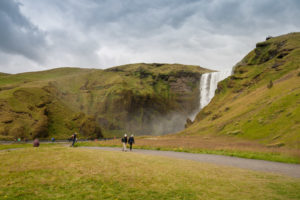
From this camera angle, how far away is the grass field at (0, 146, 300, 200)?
30.2ft

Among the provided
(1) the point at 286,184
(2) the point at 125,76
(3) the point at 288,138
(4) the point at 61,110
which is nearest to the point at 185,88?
(2) the point at 125,76

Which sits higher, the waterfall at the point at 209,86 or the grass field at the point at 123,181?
the waterfall at the point at 209,86

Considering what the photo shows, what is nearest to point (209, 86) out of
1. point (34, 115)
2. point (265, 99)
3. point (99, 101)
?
point (99, 101)

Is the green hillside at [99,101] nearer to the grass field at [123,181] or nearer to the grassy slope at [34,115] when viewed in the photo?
the grassy slope at [34,115]

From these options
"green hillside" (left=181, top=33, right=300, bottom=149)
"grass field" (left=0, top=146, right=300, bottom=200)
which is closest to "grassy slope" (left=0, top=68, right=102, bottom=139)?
"green hillside" (left=181, top=33, right=300, bottom=149)

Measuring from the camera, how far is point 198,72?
457ft

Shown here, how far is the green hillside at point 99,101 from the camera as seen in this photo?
69.6 meters

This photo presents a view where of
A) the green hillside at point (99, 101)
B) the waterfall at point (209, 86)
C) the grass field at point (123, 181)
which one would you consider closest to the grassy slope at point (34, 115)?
the green hillside at point (99, 101)

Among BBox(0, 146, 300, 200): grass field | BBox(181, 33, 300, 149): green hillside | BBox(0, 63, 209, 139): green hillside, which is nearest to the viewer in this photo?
BBox(0, 146, 300, 200): grass field

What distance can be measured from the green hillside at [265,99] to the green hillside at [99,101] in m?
44.5

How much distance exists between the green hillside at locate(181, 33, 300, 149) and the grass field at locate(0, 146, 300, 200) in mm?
17258

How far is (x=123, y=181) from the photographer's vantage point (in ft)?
36.3

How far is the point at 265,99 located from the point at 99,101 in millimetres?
85718

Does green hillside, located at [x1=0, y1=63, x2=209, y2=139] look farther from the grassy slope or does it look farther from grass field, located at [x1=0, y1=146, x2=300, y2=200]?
grass field, located at [x1=0, y1=146, x2=300, y2=200]
